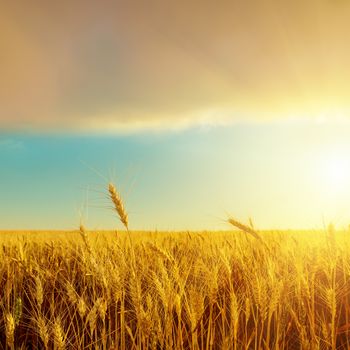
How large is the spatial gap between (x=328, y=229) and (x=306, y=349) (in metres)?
1.17

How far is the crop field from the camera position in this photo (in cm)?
217

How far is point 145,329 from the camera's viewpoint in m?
2.15

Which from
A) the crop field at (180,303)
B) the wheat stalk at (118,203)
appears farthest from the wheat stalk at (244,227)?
the wheat stalk at (118,203)

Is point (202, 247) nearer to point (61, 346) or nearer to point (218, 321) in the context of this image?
point (218, 321)

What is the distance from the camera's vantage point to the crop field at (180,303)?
2.17 meters

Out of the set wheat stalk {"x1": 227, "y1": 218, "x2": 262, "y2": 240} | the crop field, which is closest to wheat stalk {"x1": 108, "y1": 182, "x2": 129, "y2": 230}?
the crop field

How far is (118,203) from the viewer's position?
2523 millimetres

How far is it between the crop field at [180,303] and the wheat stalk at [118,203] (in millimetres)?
156

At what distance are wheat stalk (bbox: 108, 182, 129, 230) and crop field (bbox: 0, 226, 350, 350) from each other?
16cm

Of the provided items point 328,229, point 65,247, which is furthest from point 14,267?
point 328,229

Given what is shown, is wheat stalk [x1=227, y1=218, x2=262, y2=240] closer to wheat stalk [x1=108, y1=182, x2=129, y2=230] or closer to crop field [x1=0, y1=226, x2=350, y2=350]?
crop field [x1=0, y1=226, x2=350, y2=350]

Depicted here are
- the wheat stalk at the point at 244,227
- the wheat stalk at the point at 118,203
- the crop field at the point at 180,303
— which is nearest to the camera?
the crop field at the point at 180,303

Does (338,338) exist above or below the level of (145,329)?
below

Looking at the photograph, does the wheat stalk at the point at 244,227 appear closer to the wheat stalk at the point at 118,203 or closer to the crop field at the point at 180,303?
the crop field at the point at 180,303
